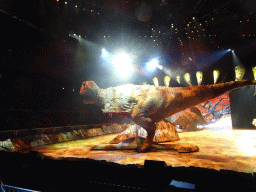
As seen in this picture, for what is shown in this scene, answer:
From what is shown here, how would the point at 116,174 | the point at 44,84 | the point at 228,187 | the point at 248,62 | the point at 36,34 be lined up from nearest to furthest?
the point at 228,187 → the point at 116,174 → the point at 36,34 → the point at 44,84 → the point at 248,62

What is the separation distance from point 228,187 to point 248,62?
7.65m

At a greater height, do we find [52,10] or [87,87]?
[52,10]

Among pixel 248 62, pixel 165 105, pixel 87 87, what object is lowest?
pixel 165 105

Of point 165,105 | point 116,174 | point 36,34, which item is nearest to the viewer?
point 116,174

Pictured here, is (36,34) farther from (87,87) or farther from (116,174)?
(116,174)

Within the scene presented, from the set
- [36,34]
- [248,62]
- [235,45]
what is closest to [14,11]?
[36,34]

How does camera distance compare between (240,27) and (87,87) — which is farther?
(240,27)

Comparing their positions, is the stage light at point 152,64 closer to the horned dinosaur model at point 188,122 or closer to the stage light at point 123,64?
the stage light at point 123,64

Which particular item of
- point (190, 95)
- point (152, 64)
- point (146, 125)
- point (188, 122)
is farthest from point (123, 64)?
point (146, 125)

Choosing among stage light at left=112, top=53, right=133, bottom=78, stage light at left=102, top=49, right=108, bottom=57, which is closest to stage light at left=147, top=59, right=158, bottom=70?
stage light at left=112, top=53, right=133, bottom=78

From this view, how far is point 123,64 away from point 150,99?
4.91m

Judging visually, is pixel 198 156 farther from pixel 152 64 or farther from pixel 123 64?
pixel 123 64

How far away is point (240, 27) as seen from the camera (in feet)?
17.2

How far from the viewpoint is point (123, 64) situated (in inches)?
314
